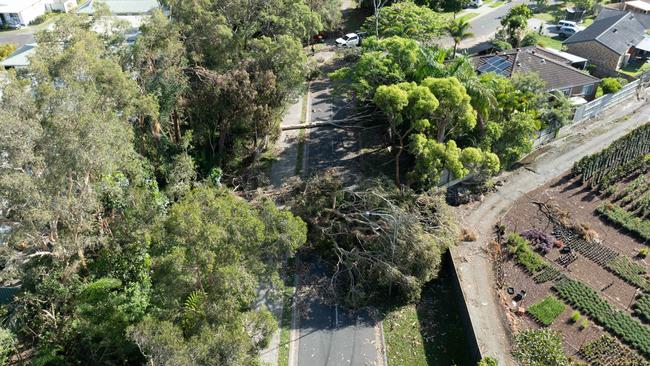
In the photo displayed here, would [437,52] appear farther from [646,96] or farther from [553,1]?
[553,1]

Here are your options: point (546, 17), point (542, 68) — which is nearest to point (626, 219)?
point (542, 68)

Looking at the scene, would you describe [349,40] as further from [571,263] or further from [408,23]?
[571,263]

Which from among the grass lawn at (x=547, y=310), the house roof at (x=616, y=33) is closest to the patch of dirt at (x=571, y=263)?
the grass lawn at (x=547, y=310)

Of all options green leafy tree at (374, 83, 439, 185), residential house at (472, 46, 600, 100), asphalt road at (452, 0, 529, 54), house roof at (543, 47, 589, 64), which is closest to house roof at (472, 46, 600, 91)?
residential house at (472, 46, 600, 100)

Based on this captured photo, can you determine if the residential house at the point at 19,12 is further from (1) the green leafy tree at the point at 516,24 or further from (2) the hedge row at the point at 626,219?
(2) the hedge row at the point at 626,219

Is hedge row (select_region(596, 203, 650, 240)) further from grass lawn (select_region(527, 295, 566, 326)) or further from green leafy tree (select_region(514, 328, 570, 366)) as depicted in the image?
green leafy tree (select_region(514, 328, 570, 366))

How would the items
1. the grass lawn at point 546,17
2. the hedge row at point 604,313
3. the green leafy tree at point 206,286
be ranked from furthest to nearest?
the grass lawn at point 546,17, the hedge row at point 604,313, the green leafy tree at point 206,286
